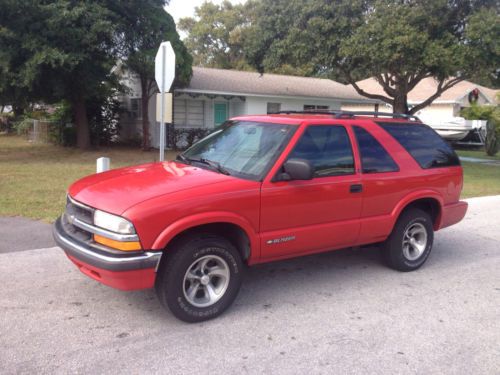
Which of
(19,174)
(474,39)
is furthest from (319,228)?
(474,39)

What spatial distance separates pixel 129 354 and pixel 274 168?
205 centimetres

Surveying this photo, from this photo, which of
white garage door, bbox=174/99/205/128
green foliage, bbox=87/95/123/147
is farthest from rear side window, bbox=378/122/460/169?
green foliage, bbox=87/95/123/147

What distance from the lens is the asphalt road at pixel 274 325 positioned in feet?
11.8

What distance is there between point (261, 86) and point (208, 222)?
798 inches

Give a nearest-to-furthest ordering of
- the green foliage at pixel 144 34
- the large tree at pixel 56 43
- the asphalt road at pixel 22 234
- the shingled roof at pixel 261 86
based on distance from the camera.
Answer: the asphalt road at pixel 22 234 < the large tree at pixel 56 43 < the green foliage at pixel 144 34 < the shingled roof at pixel 261 86

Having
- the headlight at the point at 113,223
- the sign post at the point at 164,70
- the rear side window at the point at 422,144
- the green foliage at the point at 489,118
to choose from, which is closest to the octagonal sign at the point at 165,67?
the sign post at the point at 164,70

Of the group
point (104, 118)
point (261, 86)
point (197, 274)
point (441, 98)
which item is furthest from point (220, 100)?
point (197, 274)

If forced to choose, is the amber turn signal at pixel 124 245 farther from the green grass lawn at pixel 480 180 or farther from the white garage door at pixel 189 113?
the white garage door at pixel 189 113

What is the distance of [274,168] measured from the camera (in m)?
4.50

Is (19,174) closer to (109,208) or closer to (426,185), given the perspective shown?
(109,208)

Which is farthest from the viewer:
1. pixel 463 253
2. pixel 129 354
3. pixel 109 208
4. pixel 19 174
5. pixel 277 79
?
pixel 277 79

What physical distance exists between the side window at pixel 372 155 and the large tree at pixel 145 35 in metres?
12.7

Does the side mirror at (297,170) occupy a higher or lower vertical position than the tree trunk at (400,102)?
lower

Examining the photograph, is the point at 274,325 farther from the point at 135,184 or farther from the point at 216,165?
the point at 135,184
